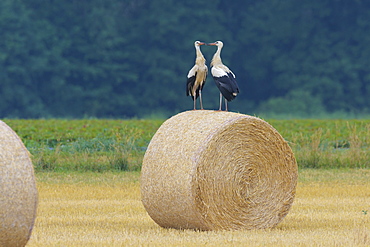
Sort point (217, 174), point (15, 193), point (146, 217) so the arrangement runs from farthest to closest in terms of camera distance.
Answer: point (146, 217) → point (217, 174) → point (15, 193)

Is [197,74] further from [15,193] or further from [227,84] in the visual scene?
[15,193]

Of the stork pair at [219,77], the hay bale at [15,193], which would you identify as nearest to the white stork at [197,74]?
the stork pair at [219,77]

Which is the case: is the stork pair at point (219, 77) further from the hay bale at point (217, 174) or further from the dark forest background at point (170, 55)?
Answer: the dark forest background at point (170, 55)

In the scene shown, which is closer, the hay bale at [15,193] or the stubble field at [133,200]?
the hay bale at [15,193]

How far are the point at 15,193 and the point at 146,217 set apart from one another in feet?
13.2

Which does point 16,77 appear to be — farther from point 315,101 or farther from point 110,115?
point 315,101

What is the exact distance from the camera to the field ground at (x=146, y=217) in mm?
9180

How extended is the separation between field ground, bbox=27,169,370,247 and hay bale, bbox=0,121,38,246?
100 cm

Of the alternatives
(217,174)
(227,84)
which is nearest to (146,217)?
(217,174)

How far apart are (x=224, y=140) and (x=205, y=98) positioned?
3361 centimetres

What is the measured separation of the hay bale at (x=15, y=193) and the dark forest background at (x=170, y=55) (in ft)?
113

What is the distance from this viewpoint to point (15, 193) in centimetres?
780

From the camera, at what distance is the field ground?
9.18 meters

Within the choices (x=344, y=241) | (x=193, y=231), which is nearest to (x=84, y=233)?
(x=193, y=231)
